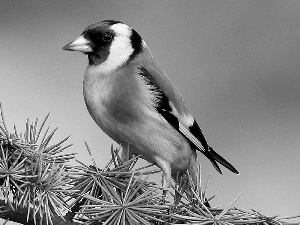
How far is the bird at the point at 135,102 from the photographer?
3.96 ft

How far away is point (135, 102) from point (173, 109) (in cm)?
13

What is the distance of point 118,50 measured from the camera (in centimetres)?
130

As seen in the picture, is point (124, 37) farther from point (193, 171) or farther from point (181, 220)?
point (181, 220)

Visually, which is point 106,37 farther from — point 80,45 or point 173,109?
point 173,109

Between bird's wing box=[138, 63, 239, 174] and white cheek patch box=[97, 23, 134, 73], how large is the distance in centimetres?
Answer: 6

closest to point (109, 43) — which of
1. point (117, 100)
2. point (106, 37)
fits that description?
point (106, 37)

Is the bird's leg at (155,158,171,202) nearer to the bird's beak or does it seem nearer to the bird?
the bird

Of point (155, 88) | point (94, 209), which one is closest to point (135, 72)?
point (155, 88)

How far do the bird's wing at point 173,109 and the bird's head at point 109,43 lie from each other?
6 cm

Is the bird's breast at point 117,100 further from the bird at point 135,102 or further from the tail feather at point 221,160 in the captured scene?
the tail feather at point 221,160

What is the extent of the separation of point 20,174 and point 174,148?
0.57 m

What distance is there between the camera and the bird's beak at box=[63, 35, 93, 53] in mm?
1178

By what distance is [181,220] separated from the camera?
2.74ft

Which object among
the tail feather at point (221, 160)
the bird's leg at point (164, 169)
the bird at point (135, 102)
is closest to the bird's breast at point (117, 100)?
the bird at point (135, 102)
